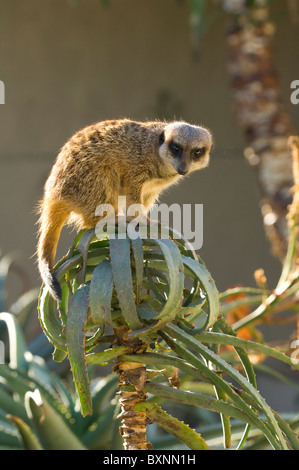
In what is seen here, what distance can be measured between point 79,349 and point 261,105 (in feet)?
8.19

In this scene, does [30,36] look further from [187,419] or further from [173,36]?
Answer: [187,419]

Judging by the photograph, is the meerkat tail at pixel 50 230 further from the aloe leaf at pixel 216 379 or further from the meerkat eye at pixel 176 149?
the meerkat eye at pixel 176 149

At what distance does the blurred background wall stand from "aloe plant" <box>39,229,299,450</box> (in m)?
3.37

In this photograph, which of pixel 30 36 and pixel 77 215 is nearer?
pixel 77 215

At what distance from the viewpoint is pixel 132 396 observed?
84 centimetres

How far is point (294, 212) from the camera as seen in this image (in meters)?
1.48

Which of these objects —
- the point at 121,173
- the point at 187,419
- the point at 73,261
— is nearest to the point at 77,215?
the point at 121,173

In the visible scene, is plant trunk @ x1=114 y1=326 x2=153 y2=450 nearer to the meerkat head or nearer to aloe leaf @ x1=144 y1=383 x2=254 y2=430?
aloe leaf @ x1=144 y1=383 x2=254 y2=430

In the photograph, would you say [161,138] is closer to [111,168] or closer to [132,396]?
[111,168]

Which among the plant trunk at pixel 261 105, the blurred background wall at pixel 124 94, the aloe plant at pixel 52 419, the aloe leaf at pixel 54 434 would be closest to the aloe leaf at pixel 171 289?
the aloe plant at pixel 52 419

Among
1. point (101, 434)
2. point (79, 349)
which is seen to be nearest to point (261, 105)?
point (101, 434)

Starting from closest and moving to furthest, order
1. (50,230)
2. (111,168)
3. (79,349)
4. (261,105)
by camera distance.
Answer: (79,349) → (50,230) → (111,168) → (261,105)

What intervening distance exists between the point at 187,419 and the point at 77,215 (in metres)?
2.65

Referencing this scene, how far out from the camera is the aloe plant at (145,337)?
0.78 metres
